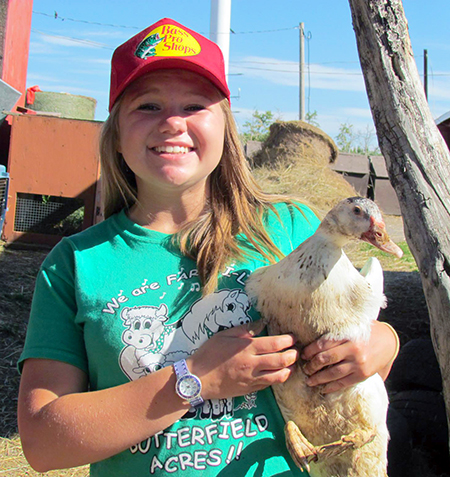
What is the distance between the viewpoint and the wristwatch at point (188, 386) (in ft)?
3.90

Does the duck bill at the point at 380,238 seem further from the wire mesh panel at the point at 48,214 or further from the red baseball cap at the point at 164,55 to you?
the wire mesh panel at the point at 48,214

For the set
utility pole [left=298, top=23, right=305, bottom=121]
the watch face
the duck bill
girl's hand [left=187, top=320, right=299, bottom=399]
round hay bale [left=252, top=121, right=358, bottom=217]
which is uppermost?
utility pole [left=298, top=23, right=305, bottom=121]

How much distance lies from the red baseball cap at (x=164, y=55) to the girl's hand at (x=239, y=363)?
2.44 ft

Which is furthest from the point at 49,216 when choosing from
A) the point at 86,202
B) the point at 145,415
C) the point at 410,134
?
the point at 145,415

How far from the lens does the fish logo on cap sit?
1390 mm

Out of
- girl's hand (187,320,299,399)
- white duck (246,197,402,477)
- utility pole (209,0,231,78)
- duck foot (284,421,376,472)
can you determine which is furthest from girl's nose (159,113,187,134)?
utility pole (209,0,231,78)

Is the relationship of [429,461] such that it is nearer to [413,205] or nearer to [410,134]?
[413,205]

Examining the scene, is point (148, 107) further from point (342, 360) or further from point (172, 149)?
point (342, 360)

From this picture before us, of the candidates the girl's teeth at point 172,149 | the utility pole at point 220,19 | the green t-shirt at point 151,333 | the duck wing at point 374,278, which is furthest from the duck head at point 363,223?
the utility pole at point 220,19

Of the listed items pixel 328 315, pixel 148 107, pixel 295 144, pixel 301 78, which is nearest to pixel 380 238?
pixel 328 315

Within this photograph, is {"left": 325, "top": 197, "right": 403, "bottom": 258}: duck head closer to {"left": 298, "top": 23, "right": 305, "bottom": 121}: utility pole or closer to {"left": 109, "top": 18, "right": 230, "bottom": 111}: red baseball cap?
{"left": 109, "top": 18, "right": 230, "bottom": 111}: red baseball cap

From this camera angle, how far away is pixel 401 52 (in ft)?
7.72

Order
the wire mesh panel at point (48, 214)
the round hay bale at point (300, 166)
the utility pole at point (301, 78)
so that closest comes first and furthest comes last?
the wire mesh panel at point (48, 214) < the round hay bale at point (300, 166) < the utility pole at point (301, 78)

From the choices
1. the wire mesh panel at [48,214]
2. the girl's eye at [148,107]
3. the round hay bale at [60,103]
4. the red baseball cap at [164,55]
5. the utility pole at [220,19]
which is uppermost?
the utility pole at [220,19]
